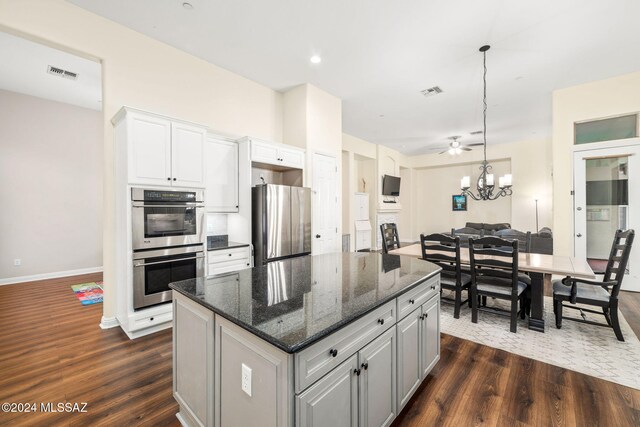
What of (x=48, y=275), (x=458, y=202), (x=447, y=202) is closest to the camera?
(x=48, y=275)

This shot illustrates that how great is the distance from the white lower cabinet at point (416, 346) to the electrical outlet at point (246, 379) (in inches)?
36.4

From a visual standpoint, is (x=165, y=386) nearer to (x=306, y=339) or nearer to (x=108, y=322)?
(x=108, y=322)

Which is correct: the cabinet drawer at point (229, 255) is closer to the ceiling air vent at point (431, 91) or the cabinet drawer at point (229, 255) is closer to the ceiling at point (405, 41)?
the ceiling at point (405, 41)

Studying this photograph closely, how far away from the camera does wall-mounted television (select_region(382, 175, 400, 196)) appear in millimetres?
8898

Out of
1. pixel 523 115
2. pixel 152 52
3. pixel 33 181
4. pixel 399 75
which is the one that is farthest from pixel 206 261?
pixel 523 115

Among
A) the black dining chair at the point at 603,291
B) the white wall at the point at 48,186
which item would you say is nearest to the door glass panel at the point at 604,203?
the black dining chair at the point at 603,291

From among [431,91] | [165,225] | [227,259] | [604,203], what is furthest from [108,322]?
[604,203]

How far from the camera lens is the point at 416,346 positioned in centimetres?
192

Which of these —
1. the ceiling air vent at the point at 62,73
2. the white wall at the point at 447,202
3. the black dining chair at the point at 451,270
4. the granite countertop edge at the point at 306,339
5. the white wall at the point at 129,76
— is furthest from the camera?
the white wall at the point at 447,202

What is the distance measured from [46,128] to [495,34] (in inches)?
294

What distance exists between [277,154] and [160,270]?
2.18 m

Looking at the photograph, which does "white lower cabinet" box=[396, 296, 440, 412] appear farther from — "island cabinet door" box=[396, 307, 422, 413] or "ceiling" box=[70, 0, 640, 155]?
"ceiling" box=[70, 0, 640, 155]

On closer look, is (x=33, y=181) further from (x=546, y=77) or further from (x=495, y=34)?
(x=546, y=77)

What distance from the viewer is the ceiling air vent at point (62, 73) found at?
4133 millimetres
